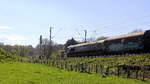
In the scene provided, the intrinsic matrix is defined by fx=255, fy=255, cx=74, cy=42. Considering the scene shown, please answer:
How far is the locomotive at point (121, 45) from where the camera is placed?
45094 millimetres

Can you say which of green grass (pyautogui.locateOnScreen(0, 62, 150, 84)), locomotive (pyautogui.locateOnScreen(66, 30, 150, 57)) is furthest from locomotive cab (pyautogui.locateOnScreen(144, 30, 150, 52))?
green grass (pyautogui.locateOnScreen(0, 62, 150, 84))

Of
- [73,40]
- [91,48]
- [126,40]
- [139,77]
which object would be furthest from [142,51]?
[73,40]

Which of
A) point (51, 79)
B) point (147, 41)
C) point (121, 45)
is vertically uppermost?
point (147, 41)

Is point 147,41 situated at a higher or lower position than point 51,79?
higher

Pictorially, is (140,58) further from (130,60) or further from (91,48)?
(91,48)

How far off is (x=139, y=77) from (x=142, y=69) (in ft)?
6.41

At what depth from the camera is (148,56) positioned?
1567 inches

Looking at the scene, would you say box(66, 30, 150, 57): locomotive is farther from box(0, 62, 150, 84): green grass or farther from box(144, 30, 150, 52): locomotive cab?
box(0, 62, 150, 84): green grass

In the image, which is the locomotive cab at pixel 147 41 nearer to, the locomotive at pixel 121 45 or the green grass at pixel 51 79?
the locomotive at pixel 121 45

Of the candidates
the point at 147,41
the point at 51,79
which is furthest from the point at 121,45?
the point at 51,79

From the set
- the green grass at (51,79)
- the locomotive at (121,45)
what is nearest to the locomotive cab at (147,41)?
the locomotive at (121,45)

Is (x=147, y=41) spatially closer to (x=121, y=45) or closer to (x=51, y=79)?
(x=121, y=45)

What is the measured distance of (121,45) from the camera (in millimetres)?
51500

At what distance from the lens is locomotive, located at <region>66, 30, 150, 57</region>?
45.1m
